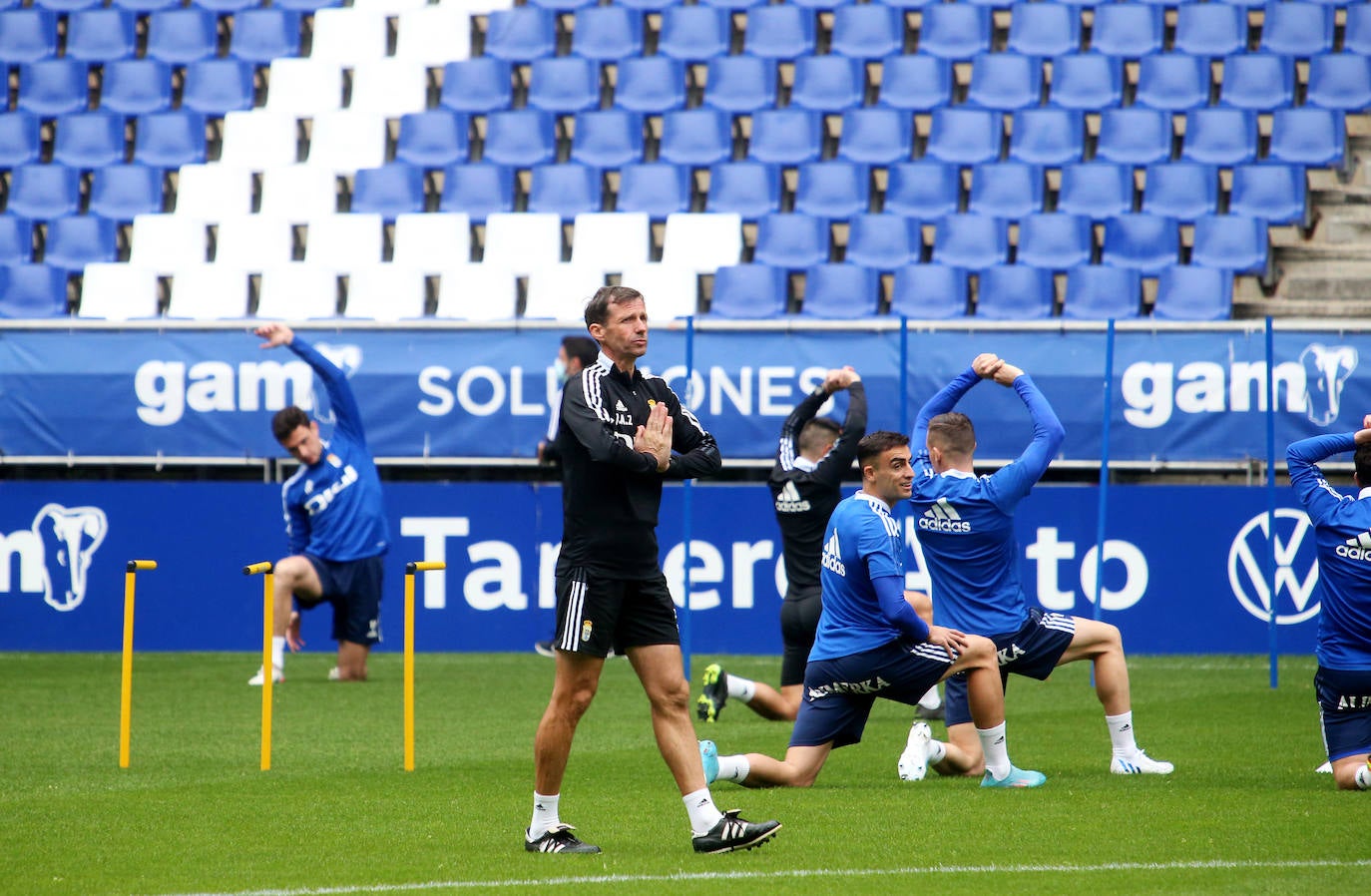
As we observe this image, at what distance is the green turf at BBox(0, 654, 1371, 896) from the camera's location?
5.55 metres

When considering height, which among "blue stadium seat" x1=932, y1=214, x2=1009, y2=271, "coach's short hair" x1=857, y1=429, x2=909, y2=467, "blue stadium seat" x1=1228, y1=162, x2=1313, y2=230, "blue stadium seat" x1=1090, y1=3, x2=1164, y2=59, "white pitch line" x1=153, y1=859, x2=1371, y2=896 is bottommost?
"white pitch line" x1=153, y1=859, x2=1371, y2=896

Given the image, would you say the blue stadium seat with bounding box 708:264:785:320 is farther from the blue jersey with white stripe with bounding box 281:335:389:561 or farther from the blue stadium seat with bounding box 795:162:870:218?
the blue jersey with white stripe with bounding box 281:335:389:561

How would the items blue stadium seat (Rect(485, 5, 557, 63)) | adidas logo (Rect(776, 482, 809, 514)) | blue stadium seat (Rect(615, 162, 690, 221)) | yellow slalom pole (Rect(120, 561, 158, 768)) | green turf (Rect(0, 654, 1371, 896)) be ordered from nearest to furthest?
green turf (Rect(0, 654, 1371, 896))
yellow slalom pole (Rect(120, 561, 158, 768))
adidas logo (Rect(776, 482, 809, 514))
blue stadium seat (Rect(615, 162, 690, 221))
blue stadium seat (Rect(485, 5, 557, 63))

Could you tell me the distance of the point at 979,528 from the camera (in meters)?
7.71

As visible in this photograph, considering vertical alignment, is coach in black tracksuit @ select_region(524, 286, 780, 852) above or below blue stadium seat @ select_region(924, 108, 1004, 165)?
below

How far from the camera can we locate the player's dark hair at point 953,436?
7.85 meters

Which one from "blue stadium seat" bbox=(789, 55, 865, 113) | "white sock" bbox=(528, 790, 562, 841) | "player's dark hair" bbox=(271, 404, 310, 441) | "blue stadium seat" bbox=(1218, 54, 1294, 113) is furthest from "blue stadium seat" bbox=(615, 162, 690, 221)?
"white sock" bbox=(528, 790, 562, 841)

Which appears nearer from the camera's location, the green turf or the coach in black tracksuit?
the green turf

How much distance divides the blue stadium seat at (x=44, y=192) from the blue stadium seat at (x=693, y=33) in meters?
6.64

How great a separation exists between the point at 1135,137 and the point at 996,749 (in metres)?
11.7

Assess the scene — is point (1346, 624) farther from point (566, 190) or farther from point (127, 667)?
point (566, 190)

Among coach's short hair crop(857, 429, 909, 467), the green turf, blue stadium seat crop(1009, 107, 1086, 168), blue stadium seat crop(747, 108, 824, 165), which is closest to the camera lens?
the green turf

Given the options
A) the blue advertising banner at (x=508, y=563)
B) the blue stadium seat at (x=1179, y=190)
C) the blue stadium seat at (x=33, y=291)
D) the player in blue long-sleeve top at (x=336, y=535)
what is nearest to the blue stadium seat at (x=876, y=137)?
the blue stadium seat at (x=1179, y=190)

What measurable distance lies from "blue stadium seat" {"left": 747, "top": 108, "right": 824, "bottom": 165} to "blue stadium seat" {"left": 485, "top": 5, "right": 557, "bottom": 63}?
290 cm
